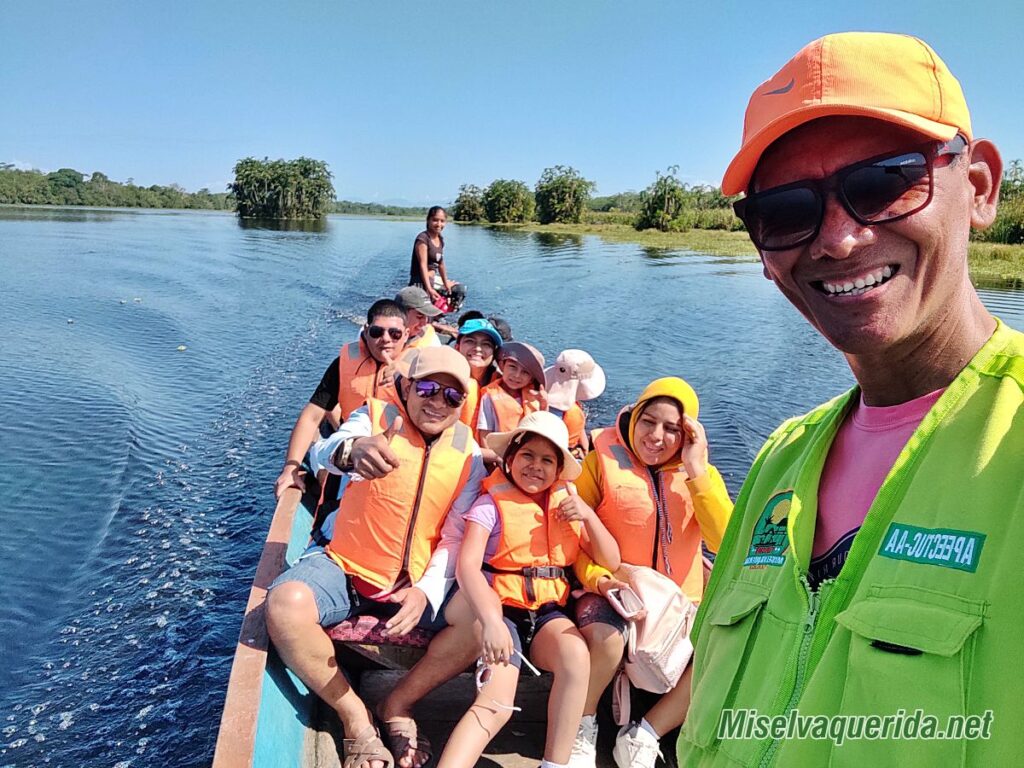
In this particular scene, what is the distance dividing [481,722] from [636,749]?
0.67m

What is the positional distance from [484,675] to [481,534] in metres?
0.53

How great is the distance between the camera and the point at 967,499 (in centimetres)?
70

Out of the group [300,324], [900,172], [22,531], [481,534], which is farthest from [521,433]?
[300,324]

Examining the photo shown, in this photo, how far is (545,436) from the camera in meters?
2.81

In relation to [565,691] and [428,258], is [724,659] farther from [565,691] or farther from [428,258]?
[428,258]

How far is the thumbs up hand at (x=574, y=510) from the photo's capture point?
2.83 m

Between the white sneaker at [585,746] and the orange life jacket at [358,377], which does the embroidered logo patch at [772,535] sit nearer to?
the white sneaker at [585,746]

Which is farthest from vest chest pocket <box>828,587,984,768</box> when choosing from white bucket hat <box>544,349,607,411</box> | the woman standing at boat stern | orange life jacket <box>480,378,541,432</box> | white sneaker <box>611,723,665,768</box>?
the woman standing at boat stern

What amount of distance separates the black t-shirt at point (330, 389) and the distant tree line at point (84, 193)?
79.3 meters

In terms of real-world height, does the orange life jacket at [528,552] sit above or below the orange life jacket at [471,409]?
below

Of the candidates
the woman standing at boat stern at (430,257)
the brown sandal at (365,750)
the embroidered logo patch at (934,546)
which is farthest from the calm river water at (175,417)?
the embroidered logo patch at (934,546)

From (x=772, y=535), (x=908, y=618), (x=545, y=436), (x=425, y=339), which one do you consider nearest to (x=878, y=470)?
(x=772, y=535)

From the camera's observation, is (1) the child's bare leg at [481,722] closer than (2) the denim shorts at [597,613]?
Yes

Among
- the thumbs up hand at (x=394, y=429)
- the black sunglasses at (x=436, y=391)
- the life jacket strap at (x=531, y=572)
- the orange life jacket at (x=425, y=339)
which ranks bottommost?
the life jacket strap at (x=531, y=572)
